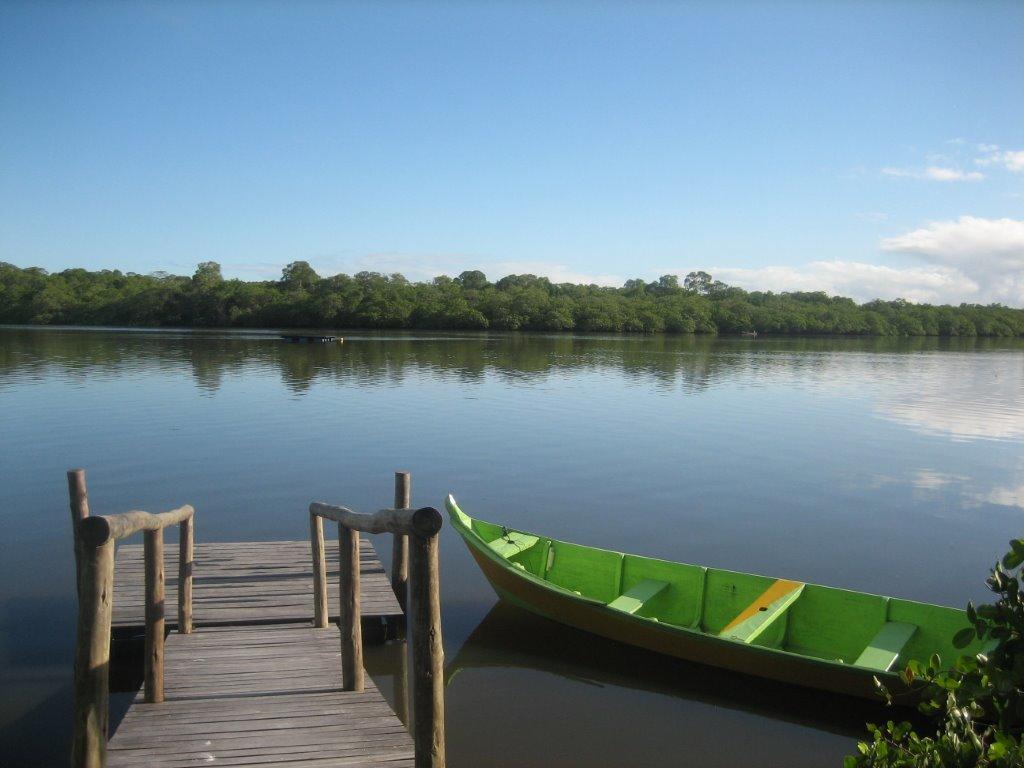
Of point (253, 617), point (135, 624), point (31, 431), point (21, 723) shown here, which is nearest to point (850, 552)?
point (253, 617)

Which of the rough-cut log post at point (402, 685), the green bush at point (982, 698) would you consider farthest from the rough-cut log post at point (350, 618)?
the green bush at point (982, 698)

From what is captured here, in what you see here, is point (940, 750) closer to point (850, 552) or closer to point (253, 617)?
point (253, 617)

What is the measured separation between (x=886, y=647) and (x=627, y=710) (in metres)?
2.57

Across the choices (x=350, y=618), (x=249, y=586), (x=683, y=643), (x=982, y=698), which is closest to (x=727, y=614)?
(x=683, y=643)

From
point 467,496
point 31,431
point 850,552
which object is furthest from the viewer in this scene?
point 31,431

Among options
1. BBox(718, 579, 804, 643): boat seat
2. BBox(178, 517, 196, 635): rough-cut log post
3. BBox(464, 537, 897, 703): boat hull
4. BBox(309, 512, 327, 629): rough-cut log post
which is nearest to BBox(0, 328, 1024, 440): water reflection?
BBox(718, 579, 804, 643): boat seat

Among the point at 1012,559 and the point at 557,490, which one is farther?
the point at 557,490

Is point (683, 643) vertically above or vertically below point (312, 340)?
below

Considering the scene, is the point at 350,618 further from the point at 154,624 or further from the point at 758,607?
the point at 758,607

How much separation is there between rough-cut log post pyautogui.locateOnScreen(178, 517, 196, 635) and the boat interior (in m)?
3.47

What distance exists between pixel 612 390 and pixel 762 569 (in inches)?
825

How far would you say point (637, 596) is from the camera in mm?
8766

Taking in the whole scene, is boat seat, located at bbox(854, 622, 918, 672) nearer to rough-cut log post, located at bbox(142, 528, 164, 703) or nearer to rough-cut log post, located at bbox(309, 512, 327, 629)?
rough-cut log post, located at bbox(309, 512, 327, 629)

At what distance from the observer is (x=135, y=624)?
766cm
